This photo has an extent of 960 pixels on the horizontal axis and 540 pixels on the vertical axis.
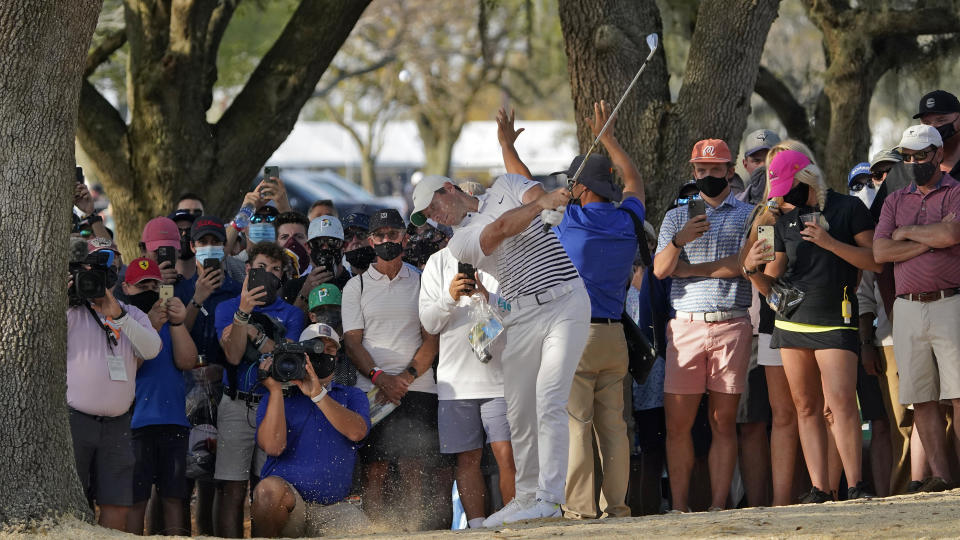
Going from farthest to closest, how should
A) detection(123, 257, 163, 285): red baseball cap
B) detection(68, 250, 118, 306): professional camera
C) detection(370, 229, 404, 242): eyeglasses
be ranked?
1. detection(370, 229, 404, 242): eyeglasses
2. detection(123, 257, 163, 285): red baseball cap
3. detection(68, 250, 118, 306): professional camera

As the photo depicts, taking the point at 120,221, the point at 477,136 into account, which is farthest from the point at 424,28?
the point at 120,221

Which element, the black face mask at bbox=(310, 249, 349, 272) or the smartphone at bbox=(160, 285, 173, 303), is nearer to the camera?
the smartphone at bbox=(160, 285, 173, 303)

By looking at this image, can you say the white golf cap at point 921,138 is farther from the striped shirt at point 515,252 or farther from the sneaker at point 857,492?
the striped shirt at point 515,252

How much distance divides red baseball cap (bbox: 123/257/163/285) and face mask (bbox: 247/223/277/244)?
54.7 inches

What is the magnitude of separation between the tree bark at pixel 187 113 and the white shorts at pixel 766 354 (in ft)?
16.8

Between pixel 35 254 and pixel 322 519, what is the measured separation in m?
2.15

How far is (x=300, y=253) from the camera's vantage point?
30.4 ft

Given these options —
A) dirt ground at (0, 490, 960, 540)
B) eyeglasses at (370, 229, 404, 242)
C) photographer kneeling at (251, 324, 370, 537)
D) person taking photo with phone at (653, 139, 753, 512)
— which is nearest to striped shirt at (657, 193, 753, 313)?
person taking photo with phone at (653, 139, 753, 512)

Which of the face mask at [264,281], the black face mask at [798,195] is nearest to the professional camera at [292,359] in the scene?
the face mask at [264,281]

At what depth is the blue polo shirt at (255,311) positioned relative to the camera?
25.8 ft

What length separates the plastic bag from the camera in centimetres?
733

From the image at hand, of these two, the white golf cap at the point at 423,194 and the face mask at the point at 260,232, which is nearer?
the white golf cap at the point at 423,194

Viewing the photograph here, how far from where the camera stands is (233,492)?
26.5 ft

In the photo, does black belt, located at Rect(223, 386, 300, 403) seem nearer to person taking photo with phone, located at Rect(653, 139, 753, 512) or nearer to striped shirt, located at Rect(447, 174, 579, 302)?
striped shirt, located at Rect(447, 174, 579, 302)
